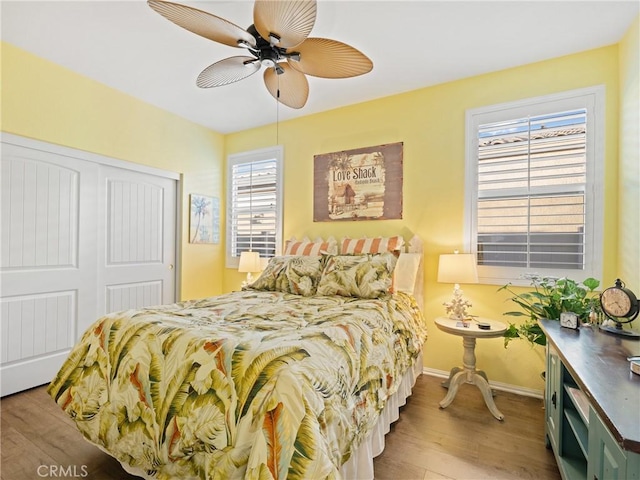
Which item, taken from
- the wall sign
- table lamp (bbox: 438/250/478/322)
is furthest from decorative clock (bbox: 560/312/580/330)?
the wall sign

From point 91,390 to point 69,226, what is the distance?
1885 millimetres

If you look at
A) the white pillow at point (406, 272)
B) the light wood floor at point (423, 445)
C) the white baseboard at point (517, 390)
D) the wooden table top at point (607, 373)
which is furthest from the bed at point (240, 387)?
the white baseboard at point (517, 390)

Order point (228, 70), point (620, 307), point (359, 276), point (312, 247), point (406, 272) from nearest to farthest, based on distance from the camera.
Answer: point (620, 307), point (228, 70), point (359, 276), point (406, 272), point (312, 247)

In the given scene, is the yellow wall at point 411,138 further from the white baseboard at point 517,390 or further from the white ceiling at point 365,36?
the white ceiling at point 365,36

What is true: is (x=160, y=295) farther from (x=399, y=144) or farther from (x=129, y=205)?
(x=399, y=144)

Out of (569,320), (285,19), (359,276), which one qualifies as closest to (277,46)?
(285,19)

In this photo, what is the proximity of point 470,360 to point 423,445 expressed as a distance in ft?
2.60

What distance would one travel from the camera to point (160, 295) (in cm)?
369

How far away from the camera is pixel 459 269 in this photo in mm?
2531

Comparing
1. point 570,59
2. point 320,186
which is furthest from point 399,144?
point 570,59

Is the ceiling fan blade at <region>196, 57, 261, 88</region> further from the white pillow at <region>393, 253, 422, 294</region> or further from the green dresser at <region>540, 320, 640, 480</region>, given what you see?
the green dresser at <region>540, 320, 640, 480</region>

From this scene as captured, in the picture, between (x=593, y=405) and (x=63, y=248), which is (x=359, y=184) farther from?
(x=63, y=248)

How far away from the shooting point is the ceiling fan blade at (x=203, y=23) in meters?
1.47

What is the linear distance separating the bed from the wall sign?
4.48 feet
